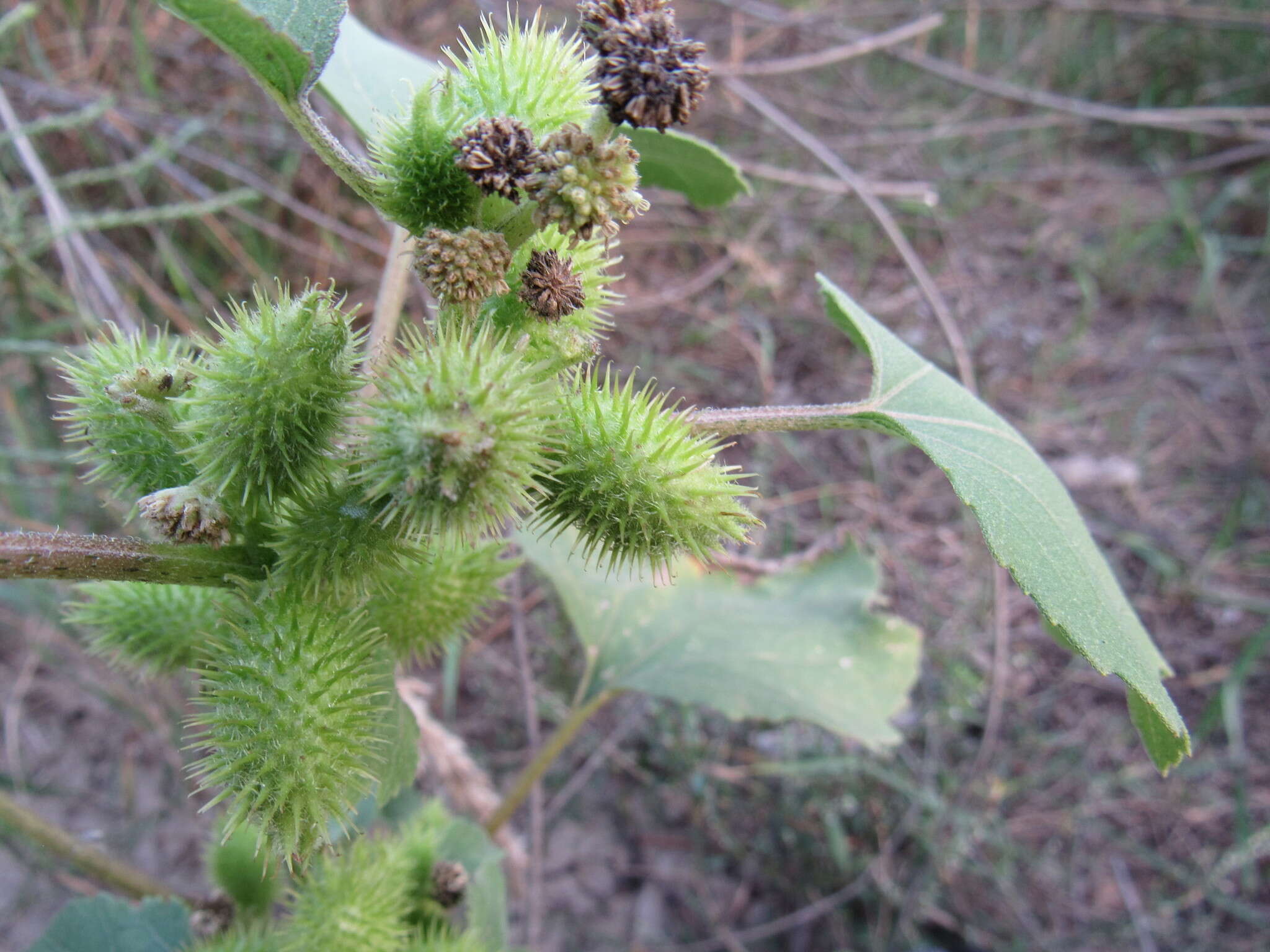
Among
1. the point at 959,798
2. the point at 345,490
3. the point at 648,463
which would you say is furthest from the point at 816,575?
the point at 345,490

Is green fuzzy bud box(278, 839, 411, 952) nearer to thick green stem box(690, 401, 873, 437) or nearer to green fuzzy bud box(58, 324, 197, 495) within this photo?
green fuzzy bud box(58, 324, 197, 495)

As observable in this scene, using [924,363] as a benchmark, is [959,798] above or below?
below

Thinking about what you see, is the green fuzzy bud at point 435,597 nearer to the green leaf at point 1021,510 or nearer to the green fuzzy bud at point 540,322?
the green fuzzy bud at point 540,322

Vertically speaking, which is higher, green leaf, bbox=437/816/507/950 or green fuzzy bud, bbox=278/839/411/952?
green fuzzy bud, bbox=278/839/411/952

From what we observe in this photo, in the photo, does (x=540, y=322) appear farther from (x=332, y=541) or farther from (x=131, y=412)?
(x=131, y=412)

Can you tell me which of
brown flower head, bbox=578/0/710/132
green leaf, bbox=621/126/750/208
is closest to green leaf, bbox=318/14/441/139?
green leaf, bbox=621/126/750/208

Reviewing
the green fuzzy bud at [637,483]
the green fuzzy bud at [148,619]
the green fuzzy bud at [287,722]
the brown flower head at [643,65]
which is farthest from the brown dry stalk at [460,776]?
the brown flower head at [643,65]

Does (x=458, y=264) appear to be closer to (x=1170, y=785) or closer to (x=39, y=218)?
(x=39, y=218)
